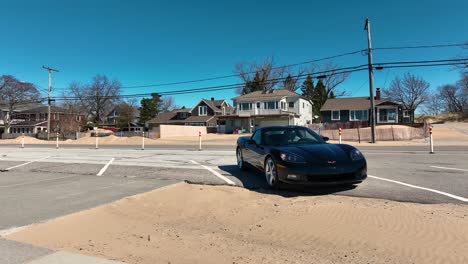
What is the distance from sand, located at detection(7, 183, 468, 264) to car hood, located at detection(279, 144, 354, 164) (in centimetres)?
70

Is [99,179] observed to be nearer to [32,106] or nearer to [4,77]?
[4,77]

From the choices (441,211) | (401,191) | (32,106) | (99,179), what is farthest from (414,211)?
(32,106)

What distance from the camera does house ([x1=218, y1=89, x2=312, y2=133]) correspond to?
168ft

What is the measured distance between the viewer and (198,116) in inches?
2584

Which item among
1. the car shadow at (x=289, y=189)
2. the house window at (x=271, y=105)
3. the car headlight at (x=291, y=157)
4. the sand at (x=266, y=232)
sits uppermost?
the house window at (x=271, y=105)

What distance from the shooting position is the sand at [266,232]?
3.48 meters

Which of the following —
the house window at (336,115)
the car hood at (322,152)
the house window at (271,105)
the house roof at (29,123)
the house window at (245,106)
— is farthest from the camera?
the house roof at (29,123)

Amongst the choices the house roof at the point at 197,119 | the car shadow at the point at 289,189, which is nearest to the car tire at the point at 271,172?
the car shadow at the point at 289,189

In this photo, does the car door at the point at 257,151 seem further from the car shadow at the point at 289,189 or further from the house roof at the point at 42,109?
the house roof at the point at 42,109

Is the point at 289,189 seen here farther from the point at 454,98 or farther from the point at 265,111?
the point at 454,98

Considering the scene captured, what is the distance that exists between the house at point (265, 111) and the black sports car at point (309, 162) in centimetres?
4278

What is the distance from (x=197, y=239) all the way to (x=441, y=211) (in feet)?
11.8

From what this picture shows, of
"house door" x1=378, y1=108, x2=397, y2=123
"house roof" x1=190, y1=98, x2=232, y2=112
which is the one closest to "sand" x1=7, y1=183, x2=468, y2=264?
"house door" x1=378, y1=108, x2=397, y2=123

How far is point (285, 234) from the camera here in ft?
13.6
